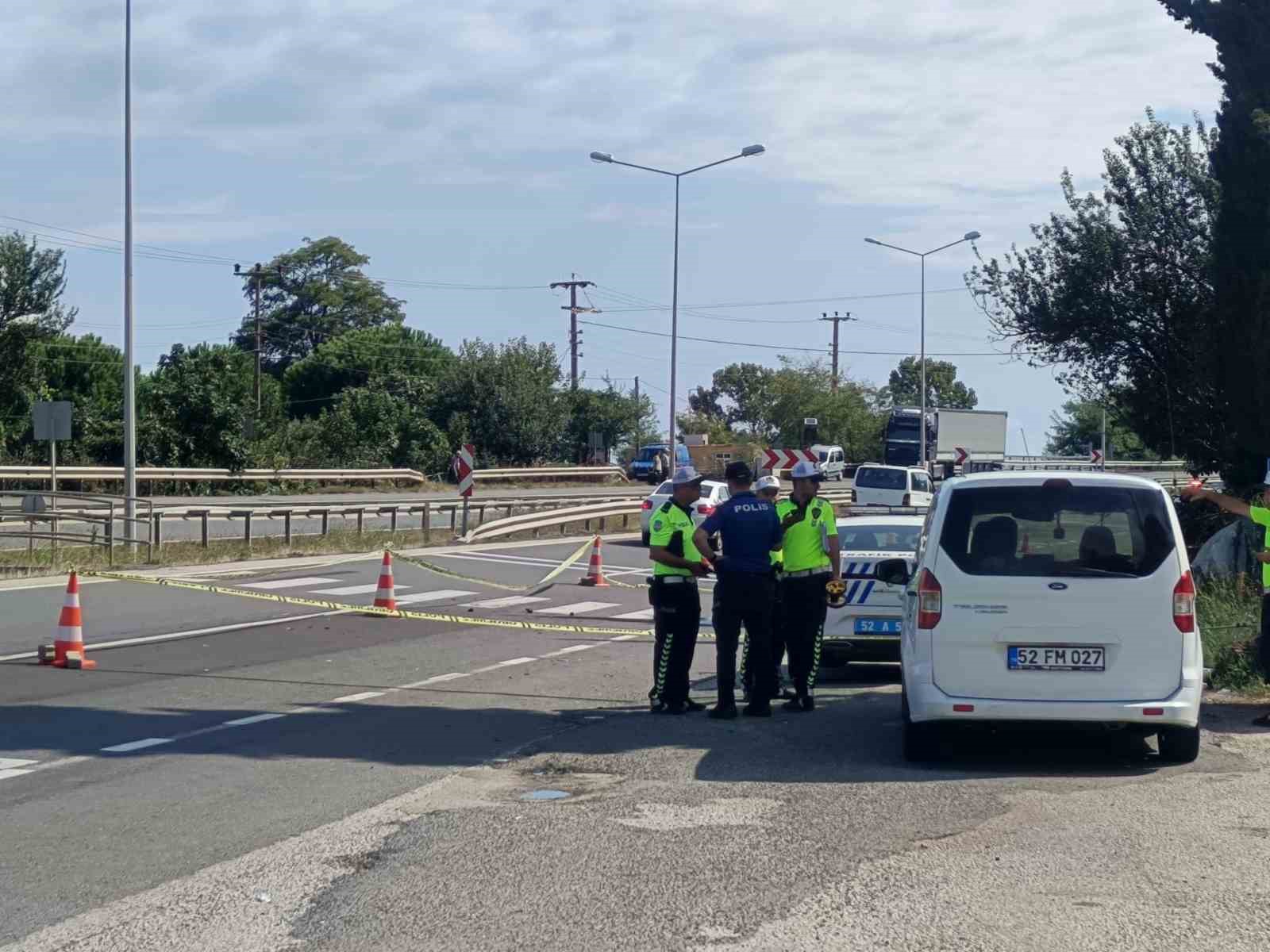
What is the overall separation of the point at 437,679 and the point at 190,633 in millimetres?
4203

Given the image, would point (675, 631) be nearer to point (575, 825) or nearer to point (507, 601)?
point (575, 825)

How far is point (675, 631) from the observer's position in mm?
10680

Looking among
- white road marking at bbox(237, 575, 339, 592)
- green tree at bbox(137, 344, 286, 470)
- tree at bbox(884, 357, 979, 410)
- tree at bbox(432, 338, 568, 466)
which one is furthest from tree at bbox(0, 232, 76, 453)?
tree at bbox(884, 357, 979, 410)

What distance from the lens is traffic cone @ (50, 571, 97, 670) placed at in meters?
13.0

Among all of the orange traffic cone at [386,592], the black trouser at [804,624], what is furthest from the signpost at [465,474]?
the black trouser at [804,624]

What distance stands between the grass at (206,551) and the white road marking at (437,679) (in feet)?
37.1

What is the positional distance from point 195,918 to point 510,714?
542 cm

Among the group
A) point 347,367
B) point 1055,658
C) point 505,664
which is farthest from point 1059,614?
point 347,367

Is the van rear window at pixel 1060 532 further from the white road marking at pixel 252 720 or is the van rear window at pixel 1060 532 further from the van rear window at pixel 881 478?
the van rear window at pixel 881 478

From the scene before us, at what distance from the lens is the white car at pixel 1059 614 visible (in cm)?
826

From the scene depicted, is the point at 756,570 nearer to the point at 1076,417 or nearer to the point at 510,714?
the point at 510,714

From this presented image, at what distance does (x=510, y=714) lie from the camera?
11031 millimetres

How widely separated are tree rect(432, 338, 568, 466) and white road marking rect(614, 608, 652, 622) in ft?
162

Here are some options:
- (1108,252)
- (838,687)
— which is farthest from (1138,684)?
(1108,252)
